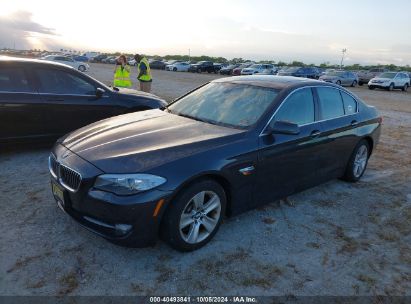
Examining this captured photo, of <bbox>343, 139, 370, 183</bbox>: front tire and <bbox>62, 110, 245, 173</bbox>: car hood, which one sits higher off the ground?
<bbox>62, 110, 245, 173</bbox>: car hood

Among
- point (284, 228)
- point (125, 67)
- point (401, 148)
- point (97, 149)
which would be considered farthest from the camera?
point (125, 67)

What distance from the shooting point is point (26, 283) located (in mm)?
2967

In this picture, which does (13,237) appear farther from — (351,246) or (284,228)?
(351,246)

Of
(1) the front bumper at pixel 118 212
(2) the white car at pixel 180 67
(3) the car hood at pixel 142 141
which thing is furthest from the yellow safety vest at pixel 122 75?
(2) the white car at pixel 180 67

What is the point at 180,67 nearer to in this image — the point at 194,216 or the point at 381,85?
the point at 381,85

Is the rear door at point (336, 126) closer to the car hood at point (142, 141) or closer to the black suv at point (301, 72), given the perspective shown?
the car hood at point (142, 141)

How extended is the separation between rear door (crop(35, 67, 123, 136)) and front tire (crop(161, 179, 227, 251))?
3740 mm

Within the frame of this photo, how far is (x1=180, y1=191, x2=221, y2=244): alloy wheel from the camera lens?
3.41 meters

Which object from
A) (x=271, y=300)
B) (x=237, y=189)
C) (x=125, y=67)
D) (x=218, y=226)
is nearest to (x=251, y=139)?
(x=237, y=189)

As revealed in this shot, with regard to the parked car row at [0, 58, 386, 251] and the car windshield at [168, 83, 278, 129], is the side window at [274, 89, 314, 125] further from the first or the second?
the car windshield at [168, 83, 278, 129]

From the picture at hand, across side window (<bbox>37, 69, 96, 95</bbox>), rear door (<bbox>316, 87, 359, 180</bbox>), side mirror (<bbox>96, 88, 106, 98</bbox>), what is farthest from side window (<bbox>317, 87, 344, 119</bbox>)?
side window (<bbox>37, 69, 96, 95</bbox>)

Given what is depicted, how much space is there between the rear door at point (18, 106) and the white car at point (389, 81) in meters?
28.4

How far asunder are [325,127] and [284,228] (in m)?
1.49

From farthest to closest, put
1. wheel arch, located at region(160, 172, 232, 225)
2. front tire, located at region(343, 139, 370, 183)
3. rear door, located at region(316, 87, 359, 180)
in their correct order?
front tire, located at region(343, 139, 370, 183) < rear door, located at region(316, 87, 359, 180) < wheel arch, located at region(160, 172, 232, 225)
